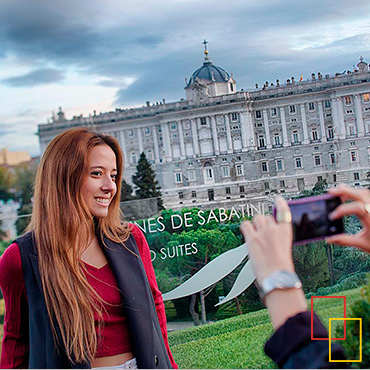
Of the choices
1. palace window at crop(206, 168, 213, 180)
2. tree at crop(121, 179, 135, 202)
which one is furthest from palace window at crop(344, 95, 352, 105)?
tree at crop(121, 179, 135, 202)

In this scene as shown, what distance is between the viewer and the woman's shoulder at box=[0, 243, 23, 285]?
1224mm

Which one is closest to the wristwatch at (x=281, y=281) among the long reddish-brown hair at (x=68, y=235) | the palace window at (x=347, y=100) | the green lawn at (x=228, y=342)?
the long reddish-brown hair at (x=68, y=235)

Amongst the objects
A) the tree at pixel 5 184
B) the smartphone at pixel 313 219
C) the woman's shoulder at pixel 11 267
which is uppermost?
the tree at pixel 5 184

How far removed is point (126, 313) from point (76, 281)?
0.14 meters

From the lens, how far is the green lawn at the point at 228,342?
348cm

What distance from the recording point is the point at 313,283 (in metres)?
Result: 3.91

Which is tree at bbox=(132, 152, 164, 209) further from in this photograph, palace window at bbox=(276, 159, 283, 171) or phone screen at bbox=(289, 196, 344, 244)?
phone screen at bbox=(289, 196, 344, 244)

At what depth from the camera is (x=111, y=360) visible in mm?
1244

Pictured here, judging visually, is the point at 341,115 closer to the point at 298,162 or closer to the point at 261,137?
the point at 298,162

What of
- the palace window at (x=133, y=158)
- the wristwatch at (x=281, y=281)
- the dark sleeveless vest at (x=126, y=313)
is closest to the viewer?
the wristwatch at (x=281, y=281)

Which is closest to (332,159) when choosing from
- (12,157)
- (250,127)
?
(250,127)

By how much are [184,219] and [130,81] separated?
133 centimetres

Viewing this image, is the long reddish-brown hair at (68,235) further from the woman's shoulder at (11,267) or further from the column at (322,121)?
the column at (322,121)

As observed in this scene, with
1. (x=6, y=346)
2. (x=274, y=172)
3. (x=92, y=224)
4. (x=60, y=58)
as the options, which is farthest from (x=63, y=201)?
(x=60, y=58)
